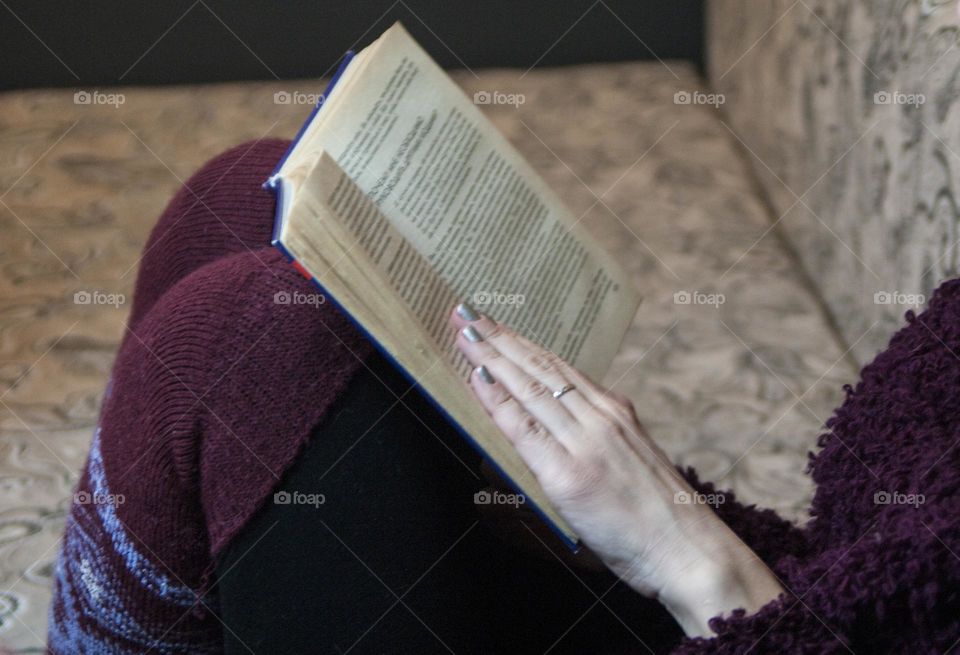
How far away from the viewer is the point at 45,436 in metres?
1.00

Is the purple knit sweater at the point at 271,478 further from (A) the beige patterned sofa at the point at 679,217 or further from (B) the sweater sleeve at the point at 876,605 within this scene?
(A) the beige patterned sofa at the point at 679,217

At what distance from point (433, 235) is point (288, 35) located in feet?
3.91

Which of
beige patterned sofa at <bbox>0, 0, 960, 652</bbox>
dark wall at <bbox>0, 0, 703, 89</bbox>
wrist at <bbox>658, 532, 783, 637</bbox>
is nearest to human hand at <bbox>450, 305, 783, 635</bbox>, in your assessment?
wrist at <bbox>658, 532, 783, 637</bbox>

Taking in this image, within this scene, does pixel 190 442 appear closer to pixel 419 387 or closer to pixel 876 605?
pixel 419 387

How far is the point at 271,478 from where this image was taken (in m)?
0.51

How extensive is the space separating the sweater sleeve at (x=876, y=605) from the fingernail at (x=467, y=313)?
0.18 meters

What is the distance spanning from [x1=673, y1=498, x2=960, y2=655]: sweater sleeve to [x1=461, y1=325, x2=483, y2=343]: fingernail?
6.8 inches

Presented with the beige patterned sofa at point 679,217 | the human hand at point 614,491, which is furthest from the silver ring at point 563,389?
the beige patterned sofa at point 679,217

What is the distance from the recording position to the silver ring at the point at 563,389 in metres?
0.54

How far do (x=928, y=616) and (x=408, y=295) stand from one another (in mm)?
275

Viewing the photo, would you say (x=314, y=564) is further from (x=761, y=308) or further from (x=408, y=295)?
(x=761, y=308)

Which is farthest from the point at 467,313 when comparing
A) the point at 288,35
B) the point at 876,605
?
the point at 288,35

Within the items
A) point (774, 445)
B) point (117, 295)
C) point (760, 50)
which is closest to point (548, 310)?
point (774, 445)

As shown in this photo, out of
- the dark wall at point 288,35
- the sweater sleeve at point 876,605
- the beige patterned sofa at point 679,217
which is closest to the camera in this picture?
the sweater sleeve at point 876,605
